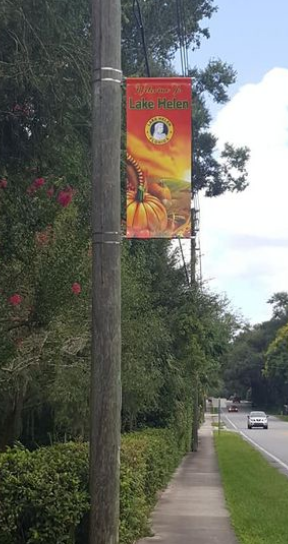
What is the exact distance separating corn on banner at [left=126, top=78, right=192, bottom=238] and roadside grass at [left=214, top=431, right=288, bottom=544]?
498 centimetres

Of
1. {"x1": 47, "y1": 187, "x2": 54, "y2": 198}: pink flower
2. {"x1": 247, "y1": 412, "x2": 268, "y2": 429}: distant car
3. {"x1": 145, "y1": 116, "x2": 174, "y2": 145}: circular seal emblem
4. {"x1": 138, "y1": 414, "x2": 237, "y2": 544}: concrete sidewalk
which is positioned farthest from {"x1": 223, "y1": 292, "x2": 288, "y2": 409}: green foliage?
{"x1": 145, "y1": 116, "x2": 174, "y2": 145}: circular seal emblem

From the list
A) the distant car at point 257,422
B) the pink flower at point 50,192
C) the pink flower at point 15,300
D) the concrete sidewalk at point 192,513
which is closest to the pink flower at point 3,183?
the pink flower at point 50,192

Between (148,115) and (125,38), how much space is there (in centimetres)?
1124

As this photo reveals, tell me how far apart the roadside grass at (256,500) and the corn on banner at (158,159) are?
4.98m

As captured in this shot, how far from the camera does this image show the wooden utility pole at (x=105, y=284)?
566 centimetres

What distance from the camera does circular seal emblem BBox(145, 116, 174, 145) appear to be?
21.5ft

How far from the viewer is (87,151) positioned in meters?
10.3

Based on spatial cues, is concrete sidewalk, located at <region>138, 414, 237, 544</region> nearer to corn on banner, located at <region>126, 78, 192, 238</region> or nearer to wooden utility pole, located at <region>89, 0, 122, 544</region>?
wooden utility pole, located at <region>89, 0, 122, 544</region>

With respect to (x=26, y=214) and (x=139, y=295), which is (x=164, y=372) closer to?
(x=139, y=295)

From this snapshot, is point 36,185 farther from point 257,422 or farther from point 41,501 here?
point 257,422

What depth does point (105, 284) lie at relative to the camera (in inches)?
228

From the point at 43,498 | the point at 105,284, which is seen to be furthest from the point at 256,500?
the point at 105,284

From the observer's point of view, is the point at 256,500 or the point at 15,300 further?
the point at 256,500

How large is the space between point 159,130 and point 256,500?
9935 millimetres
